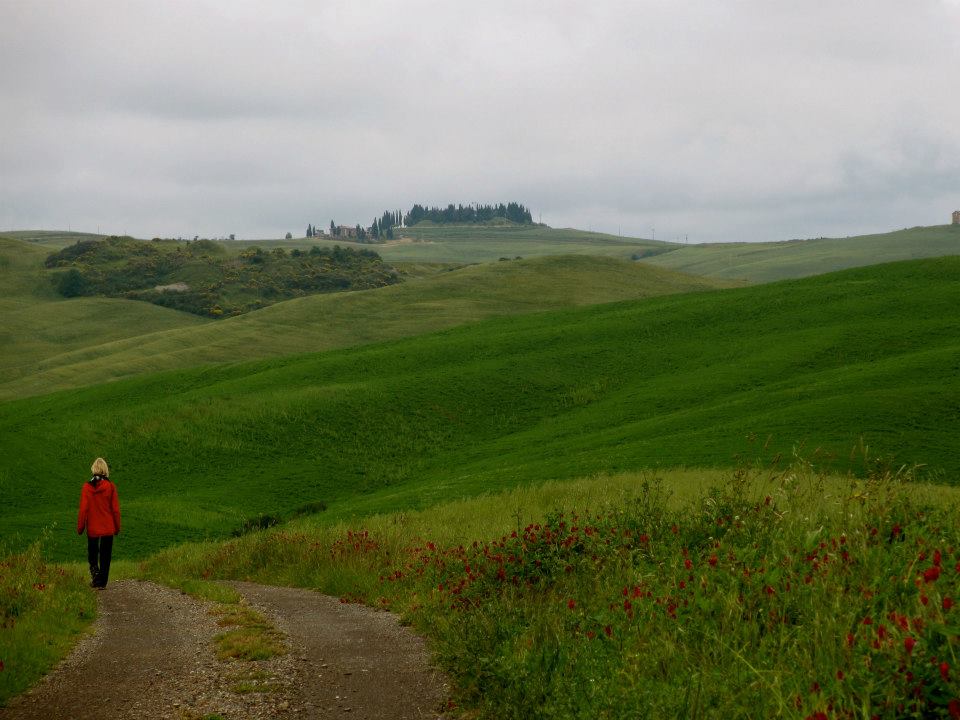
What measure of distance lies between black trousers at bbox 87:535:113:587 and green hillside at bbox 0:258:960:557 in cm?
1374

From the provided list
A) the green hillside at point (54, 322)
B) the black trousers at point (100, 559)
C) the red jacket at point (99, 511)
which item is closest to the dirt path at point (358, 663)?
the black trousers at point (100, 559)

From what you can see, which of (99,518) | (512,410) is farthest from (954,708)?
(512,410)

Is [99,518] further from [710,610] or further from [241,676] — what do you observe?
[710,610]

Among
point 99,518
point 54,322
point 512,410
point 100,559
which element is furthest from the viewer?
point 54,322

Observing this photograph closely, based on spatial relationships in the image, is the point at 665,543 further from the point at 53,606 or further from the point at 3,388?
the point at 3,388

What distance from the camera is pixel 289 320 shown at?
4771 inches

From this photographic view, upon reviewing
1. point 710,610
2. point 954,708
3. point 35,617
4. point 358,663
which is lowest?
point 35,617

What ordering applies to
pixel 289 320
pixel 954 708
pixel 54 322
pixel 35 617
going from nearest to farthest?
1. pixel 954 708
2. pixel 35 617
3. pixel 289 320
4. pixel 54 322

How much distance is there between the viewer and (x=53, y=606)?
14859 mm

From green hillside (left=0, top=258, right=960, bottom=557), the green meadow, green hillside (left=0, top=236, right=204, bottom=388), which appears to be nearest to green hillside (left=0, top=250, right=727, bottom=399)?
green hillside (left=0, top=236, right=204, bottom=388)

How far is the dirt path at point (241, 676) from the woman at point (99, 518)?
233 inches

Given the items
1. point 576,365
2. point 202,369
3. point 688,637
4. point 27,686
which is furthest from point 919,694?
point 202,369

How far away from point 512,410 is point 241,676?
46.5 metres

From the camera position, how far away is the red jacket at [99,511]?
2081 cm
